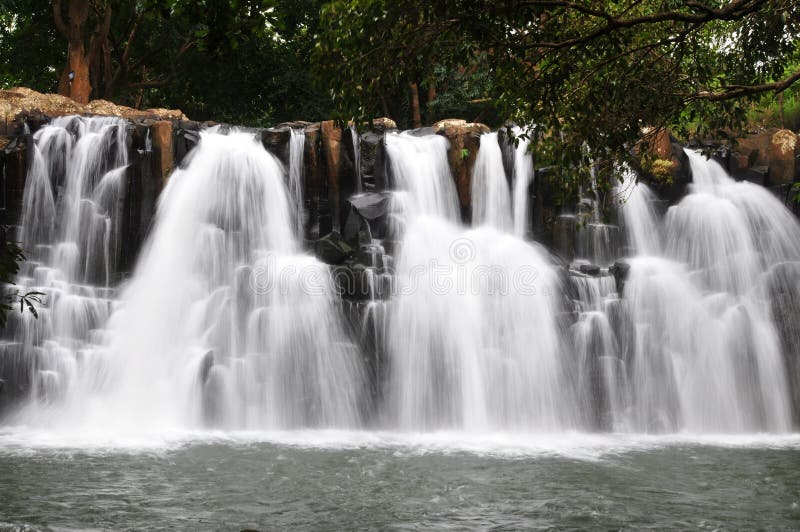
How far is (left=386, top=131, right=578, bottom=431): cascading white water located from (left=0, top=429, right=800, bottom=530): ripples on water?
4.18 ft

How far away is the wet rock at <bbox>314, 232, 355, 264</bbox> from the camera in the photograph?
58.5 feet

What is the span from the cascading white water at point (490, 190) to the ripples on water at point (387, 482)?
626cm

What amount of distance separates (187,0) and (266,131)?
12422mm

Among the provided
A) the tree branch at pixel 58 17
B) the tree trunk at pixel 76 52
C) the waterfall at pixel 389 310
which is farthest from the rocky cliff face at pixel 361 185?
→ the tree branch at pixel 58 17

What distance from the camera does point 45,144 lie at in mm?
18578

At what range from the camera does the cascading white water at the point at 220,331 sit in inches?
630

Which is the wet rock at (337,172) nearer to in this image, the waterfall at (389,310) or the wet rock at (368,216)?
the wet rock at (368,216)

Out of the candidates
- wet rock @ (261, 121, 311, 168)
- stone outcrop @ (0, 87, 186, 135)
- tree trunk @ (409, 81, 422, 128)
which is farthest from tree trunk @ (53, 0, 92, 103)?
wet rock @ (261, 121, 311, 168)

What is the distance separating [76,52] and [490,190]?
16664 mm

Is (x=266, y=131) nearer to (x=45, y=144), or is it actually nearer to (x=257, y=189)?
(x=257, y=189)

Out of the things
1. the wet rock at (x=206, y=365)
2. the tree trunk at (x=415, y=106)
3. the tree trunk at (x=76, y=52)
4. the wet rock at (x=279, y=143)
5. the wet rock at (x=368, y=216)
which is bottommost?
the wet rock at (x=206, y=365)

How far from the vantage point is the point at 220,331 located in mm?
17000

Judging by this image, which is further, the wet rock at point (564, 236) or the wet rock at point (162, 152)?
the wet rock at point (564, 236)

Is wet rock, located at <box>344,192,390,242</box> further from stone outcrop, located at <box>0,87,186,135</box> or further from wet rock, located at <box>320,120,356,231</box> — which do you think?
stone outcrop, located at <box>0,87,186,135</box>
